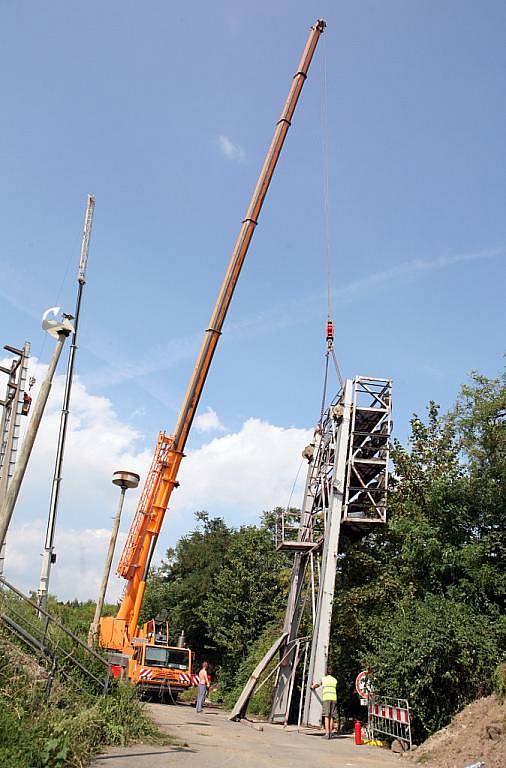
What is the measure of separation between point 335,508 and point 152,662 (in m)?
8.67

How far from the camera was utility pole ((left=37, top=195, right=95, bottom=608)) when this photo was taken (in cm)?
1767

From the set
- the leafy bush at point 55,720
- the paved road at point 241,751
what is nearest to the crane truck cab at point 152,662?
the paved road at point 241,751

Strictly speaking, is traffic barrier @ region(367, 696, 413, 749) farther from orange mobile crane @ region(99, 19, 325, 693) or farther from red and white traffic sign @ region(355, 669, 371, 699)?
orange mobile crane @ region(99, 19, 325, 693)

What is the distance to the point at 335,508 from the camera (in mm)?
21875

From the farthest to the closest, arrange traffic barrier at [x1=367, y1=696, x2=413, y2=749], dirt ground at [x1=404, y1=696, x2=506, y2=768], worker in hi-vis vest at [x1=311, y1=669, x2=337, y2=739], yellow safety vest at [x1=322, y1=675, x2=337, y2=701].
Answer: yellow safety vest at [x1=322, y1=675, x2=337, y2=701] → worker in hi-vis vest at [x1=311, y1=669, x2=337, y2=739] → traffic barrier at [x1=367, y1=696, x2=413, y2=749] → dirt ground at [x1=404, y1=696, x2=506, y2=768]

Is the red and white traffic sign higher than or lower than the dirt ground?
higher

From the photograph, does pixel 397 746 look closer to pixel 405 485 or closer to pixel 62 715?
pixel 62 715

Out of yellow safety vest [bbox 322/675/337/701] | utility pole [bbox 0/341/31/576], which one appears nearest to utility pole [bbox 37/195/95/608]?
utility pole [bbox 0/341/31/576]

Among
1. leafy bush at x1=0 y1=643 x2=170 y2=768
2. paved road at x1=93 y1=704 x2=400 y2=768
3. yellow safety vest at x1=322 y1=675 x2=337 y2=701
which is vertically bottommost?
paved road at x1=93 y1=704 x2=400 y2=768

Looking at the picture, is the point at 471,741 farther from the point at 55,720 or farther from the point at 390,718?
the point at 55,720

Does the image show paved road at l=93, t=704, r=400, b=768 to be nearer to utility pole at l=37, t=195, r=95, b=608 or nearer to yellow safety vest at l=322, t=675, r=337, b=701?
yellow safety vest at l=322, t=675, r=337, b=701

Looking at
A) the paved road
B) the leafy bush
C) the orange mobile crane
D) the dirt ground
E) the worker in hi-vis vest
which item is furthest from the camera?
the orange mobile crane

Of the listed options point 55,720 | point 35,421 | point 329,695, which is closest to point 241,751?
point 55,720

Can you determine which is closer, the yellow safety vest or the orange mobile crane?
the yellow safety vest
